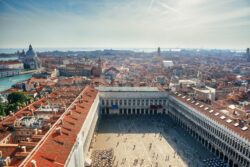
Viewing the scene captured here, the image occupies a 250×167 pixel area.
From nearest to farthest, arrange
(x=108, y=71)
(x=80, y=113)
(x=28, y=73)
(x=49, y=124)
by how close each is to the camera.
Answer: (x=49, y=124)
(x=80, y=113)
(x=108, y=71)
(x=28, y=73)

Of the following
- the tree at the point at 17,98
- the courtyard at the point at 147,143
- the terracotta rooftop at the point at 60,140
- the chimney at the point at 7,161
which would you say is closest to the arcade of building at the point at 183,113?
the courtyard at the point at 147,143

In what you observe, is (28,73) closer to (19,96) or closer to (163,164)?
(19,96)

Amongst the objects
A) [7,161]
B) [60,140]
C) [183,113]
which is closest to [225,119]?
[183,113]

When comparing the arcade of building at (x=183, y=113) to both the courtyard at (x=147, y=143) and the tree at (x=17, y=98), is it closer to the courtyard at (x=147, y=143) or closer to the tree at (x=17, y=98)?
the courtyard at (x=147, y=143)

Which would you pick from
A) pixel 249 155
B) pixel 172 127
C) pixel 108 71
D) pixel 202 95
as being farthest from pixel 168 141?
pixel 108 71

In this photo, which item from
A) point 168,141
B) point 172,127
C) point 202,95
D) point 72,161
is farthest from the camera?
point 202,95

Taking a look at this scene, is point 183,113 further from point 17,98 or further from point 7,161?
point 7,161
